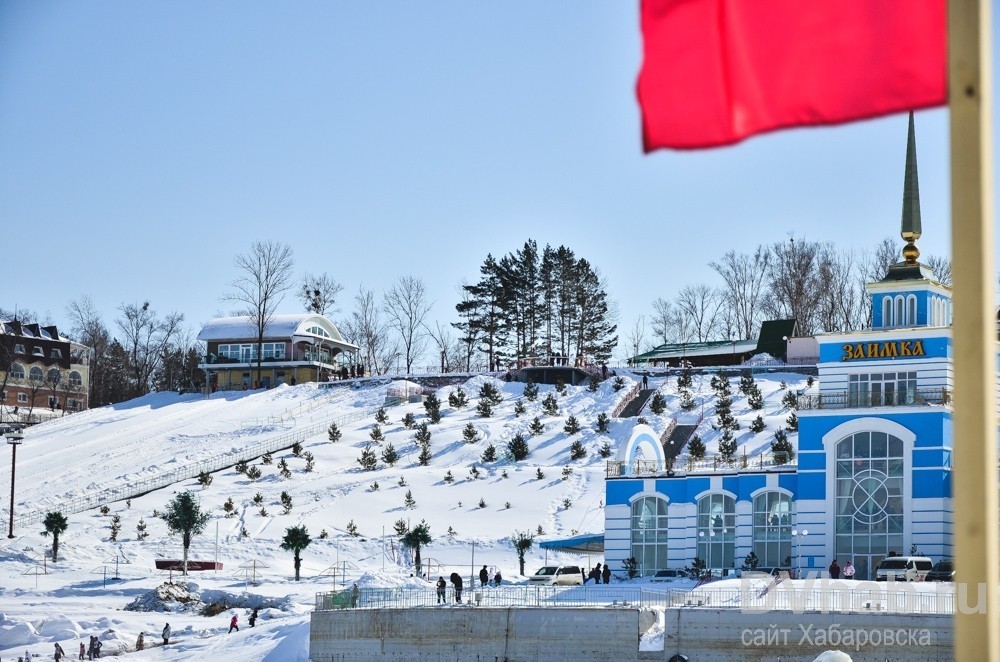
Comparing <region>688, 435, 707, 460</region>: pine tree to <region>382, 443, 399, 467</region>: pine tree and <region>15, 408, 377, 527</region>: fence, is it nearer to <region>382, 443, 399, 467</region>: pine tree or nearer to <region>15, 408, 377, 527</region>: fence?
<region>382, 443, 399, 467</region>: pine tree

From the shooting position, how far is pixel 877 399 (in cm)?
4275

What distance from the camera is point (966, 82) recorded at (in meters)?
5.38

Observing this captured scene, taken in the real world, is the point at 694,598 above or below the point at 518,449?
below

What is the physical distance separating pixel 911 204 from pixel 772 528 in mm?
10644

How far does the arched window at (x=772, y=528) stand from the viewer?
142ft

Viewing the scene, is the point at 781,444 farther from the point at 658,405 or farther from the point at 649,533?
the point at 649,533

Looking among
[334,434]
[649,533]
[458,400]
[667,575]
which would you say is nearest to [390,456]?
[334,434]

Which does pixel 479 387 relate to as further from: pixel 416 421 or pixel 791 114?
pixel 791 114

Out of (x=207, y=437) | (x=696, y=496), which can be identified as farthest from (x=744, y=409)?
(x=207, y=437)

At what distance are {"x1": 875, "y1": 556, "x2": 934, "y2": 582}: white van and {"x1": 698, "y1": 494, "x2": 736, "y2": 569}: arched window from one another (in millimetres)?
6892

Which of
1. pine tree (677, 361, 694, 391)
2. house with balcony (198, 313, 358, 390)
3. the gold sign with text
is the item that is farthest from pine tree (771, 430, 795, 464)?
house with balcony (198, 313, 358, 390)

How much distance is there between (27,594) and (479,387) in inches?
1325

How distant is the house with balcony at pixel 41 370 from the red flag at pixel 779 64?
3937 inches

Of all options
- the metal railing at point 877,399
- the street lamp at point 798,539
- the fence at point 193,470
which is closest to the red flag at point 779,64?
the metal railing at point 877,399
